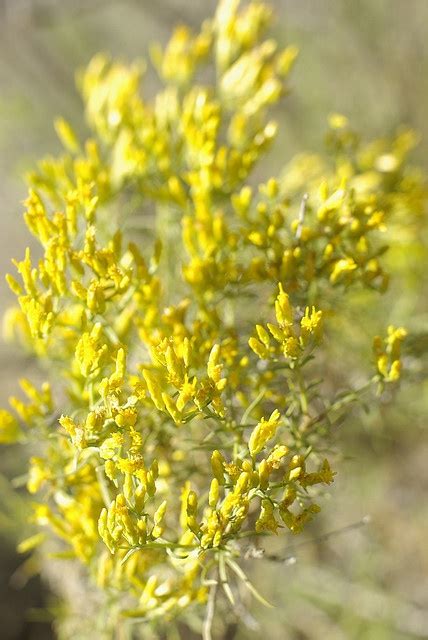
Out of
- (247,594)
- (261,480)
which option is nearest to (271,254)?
(261,480)

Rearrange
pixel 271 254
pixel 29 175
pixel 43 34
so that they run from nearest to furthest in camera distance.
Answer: pixel 271 254 → pixel 29 175 → pixel 43 34

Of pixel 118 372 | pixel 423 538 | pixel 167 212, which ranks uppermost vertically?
pixel 167 212

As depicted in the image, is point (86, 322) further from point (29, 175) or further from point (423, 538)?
point (423, 538)

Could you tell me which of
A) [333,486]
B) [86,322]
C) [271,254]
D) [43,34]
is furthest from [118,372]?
[43,34]

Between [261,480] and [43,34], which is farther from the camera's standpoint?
[43,34]

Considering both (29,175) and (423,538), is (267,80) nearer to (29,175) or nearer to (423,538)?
(29,175)

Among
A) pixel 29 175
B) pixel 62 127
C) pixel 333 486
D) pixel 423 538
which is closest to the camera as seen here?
pixel 29 175

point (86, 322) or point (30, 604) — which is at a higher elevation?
point (86, 322)
